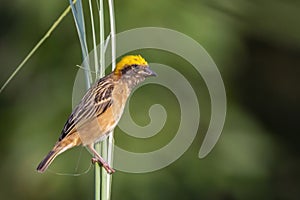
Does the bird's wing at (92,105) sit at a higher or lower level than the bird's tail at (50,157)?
higher

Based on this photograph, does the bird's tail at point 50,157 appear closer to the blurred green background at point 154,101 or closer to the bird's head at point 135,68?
the bird's head at point 135,68

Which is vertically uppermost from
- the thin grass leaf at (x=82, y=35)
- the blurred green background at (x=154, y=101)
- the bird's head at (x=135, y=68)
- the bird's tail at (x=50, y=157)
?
the blurred green background at (x=154, y=101)

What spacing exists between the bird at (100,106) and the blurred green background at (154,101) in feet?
5.37

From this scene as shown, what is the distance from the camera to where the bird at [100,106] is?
2643 mm

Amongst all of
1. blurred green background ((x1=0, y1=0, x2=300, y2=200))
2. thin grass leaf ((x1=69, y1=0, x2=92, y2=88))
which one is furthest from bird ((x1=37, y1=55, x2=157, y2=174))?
blurred green background ((x1=0, y1=0, x2=300, y2=200))

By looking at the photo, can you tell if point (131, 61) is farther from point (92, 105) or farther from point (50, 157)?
point (50, 157)

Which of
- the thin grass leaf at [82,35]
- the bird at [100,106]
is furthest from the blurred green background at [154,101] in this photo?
the thin grass leaf at [82,35]

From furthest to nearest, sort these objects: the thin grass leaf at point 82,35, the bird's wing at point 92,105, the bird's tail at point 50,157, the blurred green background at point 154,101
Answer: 1. the blurred green background at point 154,101
2. the bird's wing at point 92,105
3. the bird's tail at point 50,157
4. the thin grass leaf at point 82,35

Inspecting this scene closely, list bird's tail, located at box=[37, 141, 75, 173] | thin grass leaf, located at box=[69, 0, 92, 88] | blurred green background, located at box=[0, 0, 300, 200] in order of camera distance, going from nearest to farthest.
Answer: thin grass leaf, located at box=[69, 0, 92, 88] < bird's tail, located at box=[37, 141, 75, 173] < blurred green background, located at box=[0, 0, 300, 200]

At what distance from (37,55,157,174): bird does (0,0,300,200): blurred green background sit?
64.5 inches

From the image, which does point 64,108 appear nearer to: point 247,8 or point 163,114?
point 163,114

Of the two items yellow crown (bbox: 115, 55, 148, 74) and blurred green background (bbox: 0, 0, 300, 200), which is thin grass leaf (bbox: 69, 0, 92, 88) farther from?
blurred green background (bbox: 0, 0, 300, 200)

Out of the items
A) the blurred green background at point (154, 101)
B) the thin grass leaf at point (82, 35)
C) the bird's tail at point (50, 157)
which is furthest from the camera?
the blurred green background at point (154, 101)

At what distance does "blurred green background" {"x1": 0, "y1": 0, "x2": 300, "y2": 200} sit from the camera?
4.71 m
